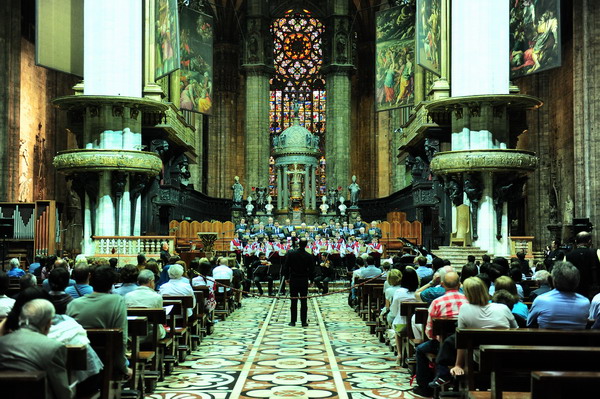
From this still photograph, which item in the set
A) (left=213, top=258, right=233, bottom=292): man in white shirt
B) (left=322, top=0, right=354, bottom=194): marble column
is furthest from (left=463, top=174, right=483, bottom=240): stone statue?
(left=322, top=0, right=354, bottom=194): marble column

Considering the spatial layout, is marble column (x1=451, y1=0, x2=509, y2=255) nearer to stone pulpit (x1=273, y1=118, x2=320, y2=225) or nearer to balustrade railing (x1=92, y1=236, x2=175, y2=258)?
balustrade railing (x1=92, y1=236, x2=175, y2=258)

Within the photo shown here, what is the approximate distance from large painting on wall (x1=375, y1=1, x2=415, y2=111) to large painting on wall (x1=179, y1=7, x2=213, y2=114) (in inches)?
281

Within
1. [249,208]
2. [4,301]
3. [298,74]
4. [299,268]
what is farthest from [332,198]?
[4,301]

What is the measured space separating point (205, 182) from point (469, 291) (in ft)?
129

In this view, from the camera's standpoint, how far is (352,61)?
43.6m

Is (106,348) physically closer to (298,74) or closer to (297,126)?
(297,126)

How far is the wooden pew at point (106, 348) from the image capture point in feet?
18.8

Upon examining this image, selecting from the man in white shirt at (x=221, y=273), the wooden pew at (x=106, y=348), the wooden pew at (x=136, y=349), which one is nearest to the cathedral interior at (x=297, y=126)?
the man in white shirt at (x=221, y=273)

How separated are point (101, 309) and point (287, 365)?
351cm

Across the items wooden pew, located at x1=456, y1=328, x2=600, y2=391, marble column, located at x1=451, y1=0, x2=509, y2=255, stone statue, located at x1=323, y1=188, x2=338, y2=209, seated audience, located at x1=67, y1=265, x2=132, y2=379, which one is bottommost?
wooden pew, located at x1=456, y1=328, x2=600, y2=391

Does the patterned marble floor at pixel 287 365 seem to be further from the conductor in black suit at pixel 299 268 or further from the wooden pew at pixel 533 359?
the wooden pew at pixel 533 359

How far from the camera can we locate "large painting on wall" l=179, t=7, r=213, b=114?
29078mm

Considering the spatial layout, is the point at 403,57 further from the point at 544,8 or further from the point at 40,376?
the point at 40,376

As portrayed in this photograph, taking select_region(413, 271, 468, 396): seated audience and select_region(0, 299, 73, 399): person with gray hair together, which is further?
select_region(413, 271, 468, 396): seated audience
